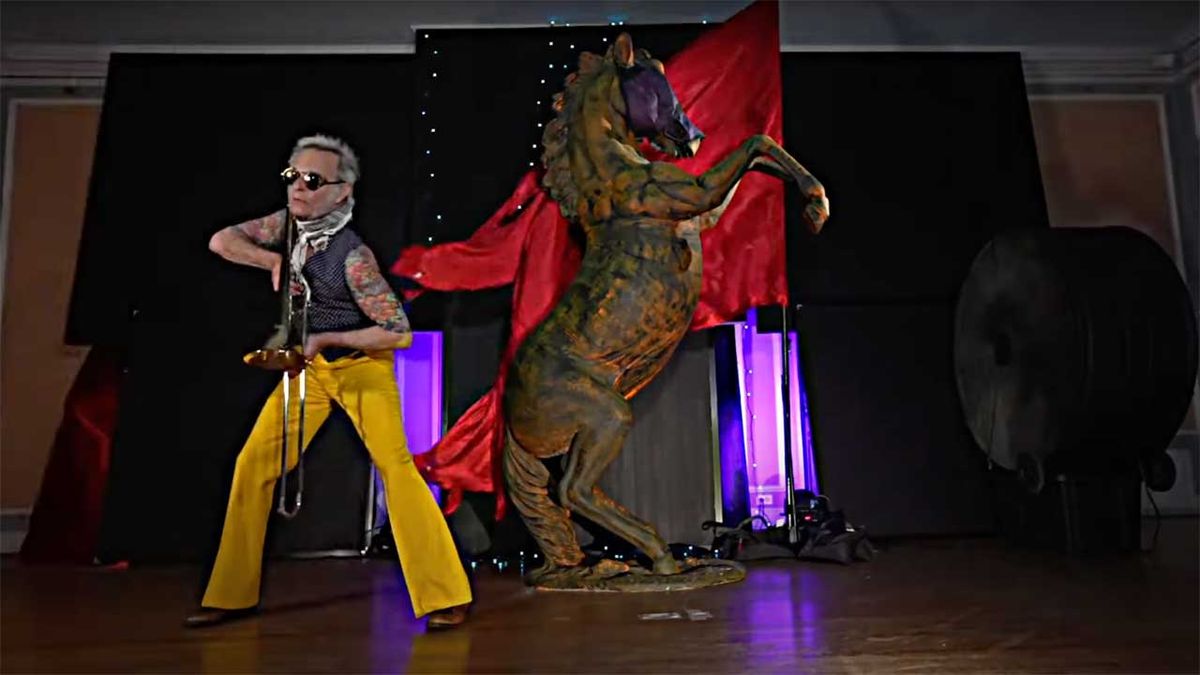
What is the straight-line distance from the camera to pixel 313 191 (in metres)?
2.04

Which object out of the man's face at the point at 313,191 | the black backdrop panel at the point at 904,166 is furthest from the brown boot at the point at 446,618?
the black backdrop panel at the point at 904,166

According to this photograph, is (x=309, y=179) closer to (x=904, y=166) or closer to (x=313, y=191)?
(x=313, y=191)

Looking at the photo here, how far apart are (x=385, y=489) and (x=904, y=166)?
2.80 m

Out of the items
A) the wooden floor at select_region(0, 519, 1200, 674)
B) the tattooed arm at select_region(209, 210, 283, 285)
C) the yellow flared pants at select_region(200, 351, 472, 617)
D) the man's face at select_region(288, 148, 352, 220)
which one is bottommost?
the wooden floor at select_region(0, 519, 1200, 674)

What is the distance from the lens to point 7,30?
3703 mm

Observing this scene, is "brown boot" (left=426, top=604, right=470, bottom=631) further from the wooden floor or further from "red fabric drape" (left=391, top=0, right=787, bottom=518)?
"red fabric drape" (left=391, top=0, right=787, bottom=518)

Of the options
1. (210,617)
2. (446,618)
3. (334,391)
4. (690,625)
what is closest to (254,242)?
(334,391)

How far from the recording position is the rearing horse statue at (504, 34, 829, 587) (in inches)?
90.5

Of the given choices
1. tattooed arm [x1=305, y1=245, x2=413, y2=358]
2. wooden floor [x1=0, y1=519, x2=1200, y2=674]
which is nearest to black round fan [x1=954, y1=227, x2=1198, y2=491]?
wooden floor [x1=0, y1=519, x2=1200, y2=674]

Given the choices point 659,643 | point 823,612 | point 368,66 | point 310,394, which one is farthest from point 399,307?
point 368,66

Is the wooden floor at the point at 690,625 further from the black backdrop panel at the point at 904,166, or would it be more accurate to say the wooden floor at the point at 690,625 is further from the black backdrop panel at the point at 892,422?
the black backdrop panel at the point at 904,166

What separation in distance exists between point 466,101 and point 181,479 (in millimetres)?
1942

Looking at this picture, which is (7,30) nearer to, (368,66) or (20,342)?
(20,342)

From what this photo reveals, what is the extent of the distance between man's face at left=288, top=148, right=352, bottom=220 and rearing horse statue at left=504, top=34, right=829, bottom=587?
27.6 inches
